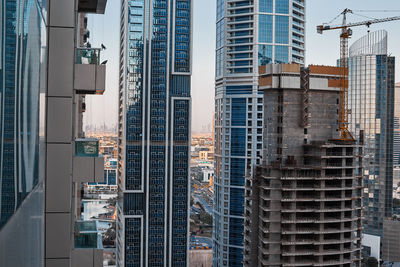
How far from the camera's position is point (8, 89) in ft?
4.61

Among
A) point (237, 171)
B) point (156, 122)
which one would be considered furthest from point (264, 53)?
point (156, 122)

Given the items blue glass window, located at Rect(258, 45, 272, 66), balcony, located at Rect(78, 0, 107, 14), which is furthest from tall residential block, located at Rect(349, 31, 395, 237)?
balcony, located at Rect(78, 0, 107, 14)

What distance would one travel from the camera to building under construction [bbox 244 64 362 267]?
3038 centimetres

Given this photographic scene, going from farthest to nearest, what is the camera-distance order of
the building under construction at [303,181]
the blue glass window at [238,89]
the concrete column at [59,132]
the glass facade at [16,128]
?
the blue glass window at [238,89]
the building under construction at [303,181]
the concrete column at [59,132]
the glass facade at [16,128]

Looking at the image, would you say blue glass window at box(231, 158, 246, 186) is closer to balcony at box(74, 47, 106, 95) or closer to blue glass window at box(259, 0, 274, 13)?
blue glass window at box(259, 0, 274, 13)

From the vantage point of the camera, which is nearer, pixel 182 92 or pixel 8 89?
pixel 8 89

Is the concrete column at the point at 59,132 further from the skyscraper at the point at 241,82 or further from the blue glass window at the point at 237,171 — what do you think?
the blue glass window at the point at 237,171

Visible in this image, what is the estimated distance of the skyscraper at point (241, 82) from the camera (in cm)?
5688

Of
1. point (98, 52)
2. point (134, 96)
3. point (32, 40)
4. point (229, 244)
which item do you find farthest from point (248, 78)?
point (32, 40)

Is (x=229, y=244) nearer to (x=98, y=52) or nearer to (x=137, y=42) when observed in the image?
(x=137, y=42)

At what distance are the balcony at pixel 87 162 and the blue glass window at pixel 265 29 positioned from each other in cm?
5382

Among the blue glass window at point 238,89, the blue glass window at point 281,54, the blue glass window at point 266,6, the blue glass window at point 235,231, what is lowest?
the blue glass window at point 235,231

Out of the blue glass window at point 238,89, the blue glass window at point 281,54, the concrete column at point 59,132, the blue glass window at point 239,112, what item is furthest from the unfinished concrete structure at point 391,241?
the concrete column at point 59,132

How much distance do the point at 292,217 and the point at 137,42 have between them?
3250 centimetres
